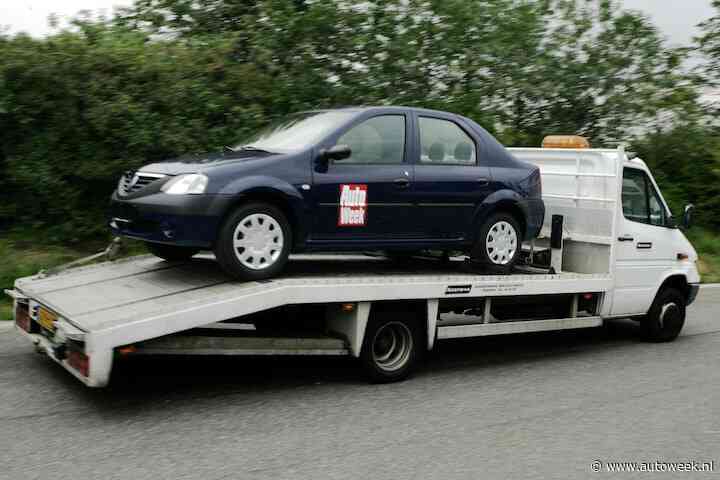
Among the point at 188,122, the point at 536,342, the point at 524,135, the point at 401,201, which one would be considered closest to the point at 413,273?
the point at 401,201

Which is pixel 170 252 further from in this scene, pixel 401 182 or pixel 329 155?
pixel 401 182

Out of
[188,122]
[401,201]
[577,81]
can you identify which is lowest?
[401,201]

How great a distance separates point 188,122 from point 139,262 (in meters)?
4.08

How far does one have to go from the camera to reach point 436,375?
7105 millimetres

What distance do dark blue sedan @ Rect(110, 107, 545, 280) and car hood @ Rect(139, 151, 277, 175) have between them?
0.6 inches

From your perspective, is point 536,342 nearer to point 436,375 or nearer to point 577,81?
point 436,375

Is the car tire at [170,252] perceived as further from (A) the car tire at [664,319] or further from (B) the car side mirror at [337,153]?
(A) the car tire at [664,319]

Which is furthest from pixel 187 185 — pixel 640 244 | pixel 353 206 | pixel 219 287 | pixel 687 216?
pixel 687 216

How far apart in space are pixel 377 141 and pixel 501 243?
1.57 meters

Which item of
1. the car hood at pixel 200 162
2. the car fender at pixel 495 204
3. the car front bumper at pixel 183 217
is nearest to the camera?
the car front bumper at pixel 183 217

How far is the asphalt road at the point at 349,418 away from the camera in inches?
190

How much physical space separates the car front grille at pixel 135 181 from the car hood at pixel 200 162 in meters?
0.05

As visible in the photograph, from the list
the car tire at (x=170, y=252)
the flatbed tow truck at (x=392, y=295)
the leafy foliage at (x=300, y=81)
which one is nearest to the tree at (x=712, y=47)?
the leafy foliage at (x=300, y=81)

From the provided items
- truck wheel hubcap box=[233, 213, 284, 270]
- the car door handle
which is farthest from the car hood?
the car door handle
